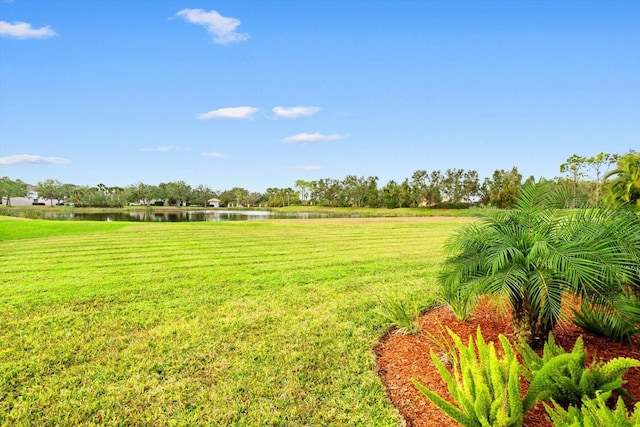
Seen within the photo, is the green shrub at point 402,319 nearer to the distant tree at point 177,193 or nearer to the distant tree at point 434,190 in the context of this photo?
the distant tree at point 434,190

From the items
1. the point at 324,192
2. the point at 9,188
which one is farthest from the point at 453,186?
the point at 9,188

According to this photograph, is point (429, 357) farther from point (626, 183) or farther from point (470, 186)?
point (470, 186)

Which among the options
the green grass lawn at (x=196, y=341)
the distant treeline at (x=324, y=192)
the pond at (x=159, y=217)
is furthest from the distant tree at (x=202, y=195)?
the green grass lawn at (x=196, y=341)

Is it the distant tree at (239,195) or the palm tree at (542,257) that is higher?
the distant tree at (239,195)

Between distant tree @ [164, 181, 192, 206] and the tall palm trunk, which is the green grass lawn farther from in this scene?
distant tree @ [164, 181, 192, 206]

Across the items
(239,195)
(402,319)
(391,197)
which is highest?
(239,195)

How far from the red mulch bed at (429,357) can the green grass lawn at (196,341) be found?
0.19m

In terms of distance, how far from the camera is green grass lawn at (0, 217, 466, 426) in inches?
121

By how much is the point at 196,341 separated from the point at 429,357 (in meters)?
3.03

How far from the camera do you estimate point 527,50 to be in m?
16.8

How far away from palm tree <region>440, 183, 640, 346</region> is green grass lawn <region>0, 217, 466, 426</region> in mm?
1577

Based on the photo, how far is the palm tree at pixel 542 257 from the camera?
2.93m

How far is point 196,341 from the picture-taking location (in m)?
4.49

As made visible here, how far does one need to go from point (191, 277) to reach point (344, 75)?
25.0 meters
